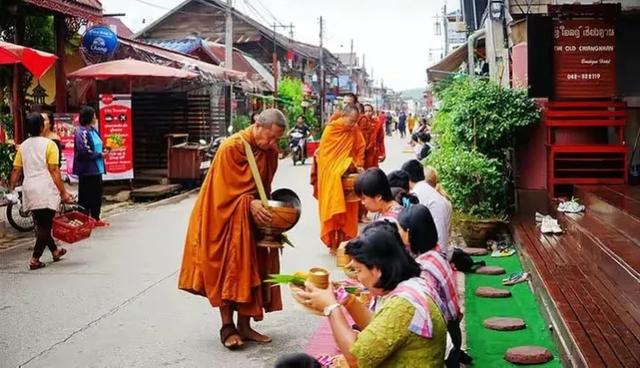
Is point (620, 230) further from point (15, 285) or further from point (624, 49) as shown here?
point (15, 285)

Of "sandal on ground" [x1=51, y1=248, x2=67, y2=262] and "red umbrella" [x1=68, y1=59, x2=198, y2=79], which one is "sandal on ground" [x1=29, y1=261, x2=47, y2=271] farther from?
"red umbrella" [x1=68, y1=59, x2=198, y2=79]

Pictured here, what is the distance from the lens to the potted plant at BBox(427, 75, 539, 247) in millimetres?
8992

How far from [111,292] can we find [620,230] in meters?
4.65

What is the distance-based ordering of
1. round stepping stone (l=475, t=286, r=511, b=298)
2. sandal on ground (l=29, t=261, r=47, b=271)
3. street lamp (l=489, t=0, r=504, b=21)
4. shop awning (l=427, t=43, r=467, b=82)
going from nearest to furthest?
round stepping stone (l=475, t=286, r=511, b=298)
sandal on ground (l=29, t=261, r=47, b=271)
street lamp (l=489, t=0, r=504, b=21)
shop awning (l=427, t=43, r=467, b=82)

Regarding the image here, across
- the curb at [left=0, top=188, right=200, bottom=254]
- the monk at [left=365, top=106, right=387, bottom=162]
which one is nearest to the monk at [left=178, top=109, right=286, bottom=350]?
the curb at [left=0, top=188, right=200, bottom=254]

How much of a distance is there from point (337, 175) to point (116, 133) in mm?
6983

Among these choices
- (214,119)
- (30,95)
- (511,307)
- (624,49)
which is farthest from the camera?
(214,119)

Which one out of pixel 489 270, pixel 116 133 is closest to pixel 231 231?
pixel 489 270

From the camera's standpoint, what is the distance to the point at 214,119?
61.9 feet

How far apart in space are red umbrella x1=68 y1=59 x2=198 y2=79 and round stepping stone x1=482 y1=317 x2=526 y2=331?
10.5 metres

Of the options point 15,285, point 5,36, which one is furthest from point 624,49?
point 5,36

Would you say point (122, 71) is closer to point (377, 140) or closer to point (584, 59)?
point (377, 140)

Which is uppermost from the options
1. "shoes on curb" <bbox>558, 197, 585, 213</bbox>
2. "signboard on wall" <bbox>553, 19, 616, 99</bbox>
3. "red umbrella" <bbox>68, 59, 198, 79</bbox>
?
"red umbrella" <bbox>68, 59, 198, 79</bbox>

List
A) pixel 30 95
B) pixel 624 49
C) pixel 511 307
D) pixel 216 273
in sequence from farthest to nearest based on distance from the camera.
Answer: pixel 30 95 → pixel 624 49 → pixel 511 307 → pixel 216 273
